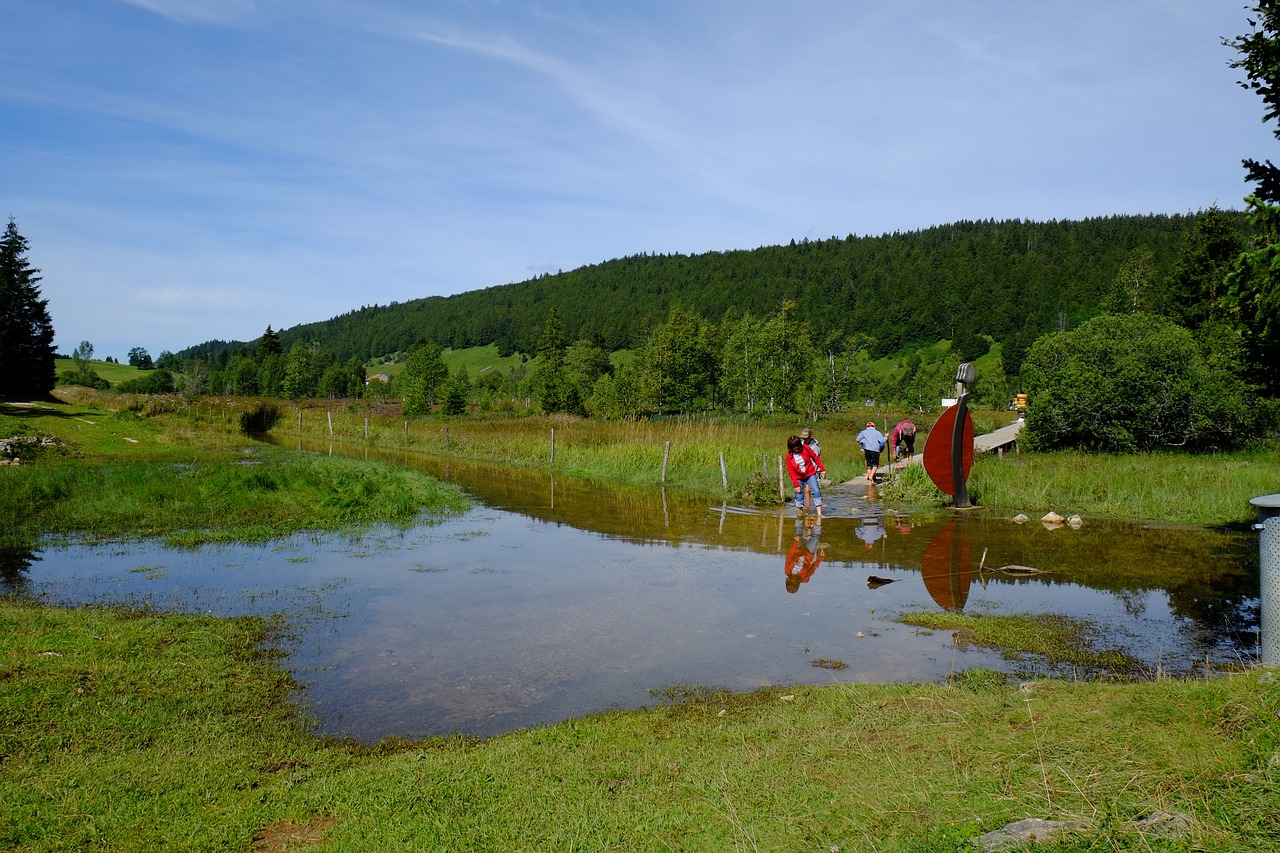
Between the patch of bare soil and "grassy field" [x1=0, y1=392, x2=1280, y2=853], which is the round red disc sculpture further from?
the patch of bare soil

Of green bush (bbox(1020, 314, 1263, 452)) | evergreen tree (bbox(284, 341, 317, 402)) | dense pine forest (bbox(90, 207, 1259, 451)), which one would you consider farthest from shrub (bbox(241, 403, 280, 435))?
green bush (bbox(1020, 314, 1263, 452))

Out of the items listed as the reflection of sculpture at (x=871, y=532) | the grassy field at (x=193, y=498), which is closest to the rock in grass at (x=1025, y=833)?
the reflection of sculpture at (x=871, y=532)

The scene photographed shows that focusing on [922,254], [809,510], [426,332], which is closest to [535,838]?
[809,510]

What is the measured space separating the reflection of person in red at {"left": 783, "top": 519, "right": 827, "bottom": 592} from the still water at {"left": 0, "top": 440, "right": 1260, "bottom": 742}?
0.23ft

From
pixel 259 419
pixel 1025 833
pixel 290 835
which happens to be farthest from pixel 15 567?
pixel 259 419

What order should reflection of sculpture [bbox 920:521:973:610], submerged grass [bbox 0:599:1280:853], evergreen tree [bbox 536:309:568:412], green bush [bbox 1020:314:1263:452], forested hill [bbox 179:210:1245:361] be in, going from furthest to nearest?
forested hill [bbox 179:210:1245:361] < evergreen tree [bbox 536:309:568:412] < green bush [bbox 1020:314:1263:452] < reflection of sculpture [bbox 920:521:973:610] < submerged grass [bbox 0:599:1280:853]

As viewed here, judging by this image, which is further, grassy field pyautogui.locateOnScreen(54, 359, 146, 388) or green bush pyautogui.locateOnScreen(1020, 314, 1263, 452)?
grassy field pyautogui.locateOnScreen(54, 359, 146, 388)

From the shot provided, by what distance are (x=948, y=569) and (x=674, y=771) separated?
9.16 meters

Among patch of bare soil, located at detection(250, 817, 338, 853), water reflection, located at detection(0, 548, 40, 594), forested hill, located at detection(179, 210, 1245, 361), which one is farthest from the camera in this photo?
forested hill, located at detection(179, 210, 1245, 361)

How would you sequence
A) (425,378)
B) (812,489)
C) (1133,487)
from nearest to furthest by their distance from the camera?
1. (812,489)
2. (1133,487)
3. (425,378)

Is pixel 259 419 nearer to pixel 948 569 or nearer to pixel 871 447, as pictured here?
pixel 871 447

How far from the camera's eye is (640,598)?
11641 mm

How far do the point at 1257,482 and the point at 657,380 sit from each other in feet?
159

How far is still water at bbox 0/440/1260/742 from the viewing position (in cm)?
802
